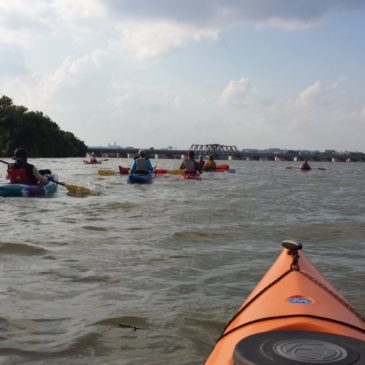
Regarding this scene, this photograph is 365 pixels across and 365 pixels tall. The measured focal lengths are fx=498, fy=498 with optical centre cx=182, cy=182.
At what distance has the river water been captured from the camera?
13.0 ft

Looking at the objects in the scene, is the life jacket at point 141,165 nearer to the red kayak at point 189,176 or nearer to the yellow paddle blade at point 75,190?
the red kayak at point 189,176

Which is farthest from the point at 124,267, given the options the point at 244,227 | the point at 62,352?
the point at 244,227

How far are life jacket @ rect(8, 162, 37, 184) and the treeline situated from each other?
6069 cm

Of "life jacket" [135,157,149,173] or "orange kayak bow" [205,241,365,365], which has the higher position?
"life jacket" [135,157,149,173]

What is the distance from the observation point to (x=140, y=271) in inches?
239

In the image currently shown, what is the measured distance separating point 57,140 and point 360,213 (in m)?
78.4

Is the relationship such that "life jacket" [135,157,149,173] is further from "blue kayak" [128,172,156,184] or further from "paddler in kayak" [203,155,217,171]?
"paddler in kayak" [203,155,217,171]

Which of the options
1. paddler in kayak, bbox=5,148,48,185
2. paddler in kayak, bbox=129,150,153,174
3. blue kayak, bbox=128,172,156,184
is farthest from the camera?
paddler in kayak, bbox=129,150,153,174

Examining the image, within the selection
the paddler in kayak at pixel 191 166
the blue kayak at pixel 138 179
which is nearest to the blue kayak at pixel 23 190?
the blue kayak at pixel 138 179

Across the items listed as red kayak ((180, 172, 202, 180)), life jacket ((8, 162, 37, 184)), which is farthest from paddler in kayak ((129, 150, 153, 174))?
life jacket ((8, 162, 37, 184))

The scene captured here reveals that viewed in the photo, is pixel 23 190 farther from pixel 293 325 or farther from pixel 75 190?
pixel 293 325

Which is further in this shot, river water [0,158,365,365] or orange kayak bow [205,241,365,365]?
river water [0,158,365,365]

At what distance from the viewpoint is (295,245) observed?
3.96 m

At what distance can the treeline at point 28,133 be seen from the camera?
7256 centimetres
